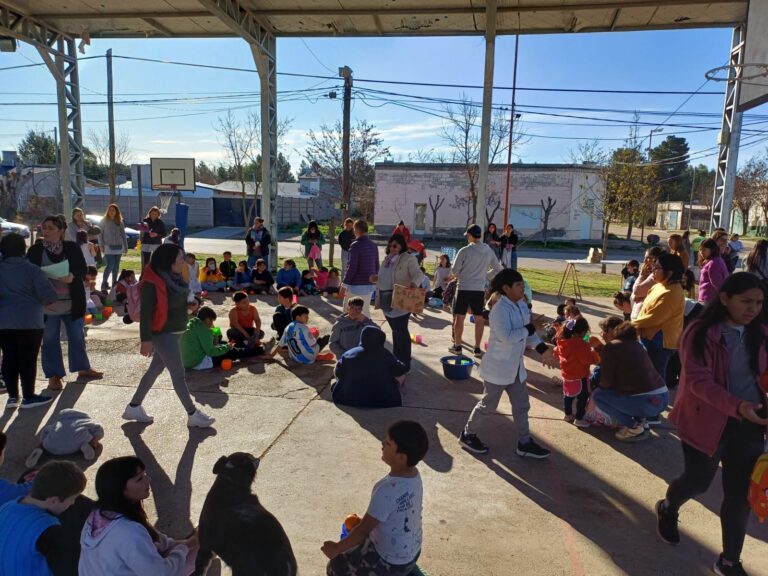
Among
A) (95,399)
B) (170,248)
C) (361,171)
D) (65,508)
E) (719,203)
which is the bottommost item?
(95,399)

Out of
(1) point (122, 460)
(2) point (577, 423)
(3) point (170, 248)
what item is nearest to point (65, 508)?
(1) point (122, 460)

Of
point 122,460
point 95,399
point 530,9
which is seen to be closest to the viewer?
point 122,460

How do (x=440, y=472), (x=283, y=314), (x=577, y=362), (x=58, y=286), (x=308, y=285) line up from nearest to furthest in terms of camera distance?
(x=440, y=472), (x=577, y=362), (x=58, y=286), (x=283, y=314), (x=308, y=285)

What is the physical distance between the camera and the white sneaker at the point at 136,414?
5.06 m

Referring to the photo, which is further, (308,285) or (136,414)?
(308,285)

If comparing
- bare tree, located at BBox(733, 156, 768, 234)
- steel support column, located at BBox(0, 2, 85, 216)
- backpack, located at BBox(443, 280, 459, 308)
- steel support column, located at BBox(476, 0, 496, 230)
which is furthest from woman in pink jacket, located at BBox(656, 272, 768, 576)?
bare tree, located at BBox(733, 156, 768, 234)

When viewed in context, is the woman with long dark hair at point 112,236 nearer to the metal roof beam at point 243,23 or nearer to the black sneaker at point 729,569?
the metal roof beam at point 243,23

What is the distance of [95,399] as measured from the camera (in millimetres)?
5660

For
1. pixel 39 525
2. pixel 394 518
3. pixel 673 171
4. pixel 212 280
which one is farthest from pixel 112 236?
pixel 673 171

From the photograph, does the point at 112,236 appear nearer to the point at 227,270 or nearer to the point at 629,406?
the point at 227,270

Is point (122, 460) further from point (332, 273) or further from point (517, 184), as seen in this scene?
point (517, 184)

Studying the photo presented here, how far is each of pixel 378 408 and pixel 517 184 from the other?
32.9 meters

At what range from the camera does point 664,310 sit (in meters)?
5.31

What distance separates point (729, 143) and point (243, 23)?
437 inches
